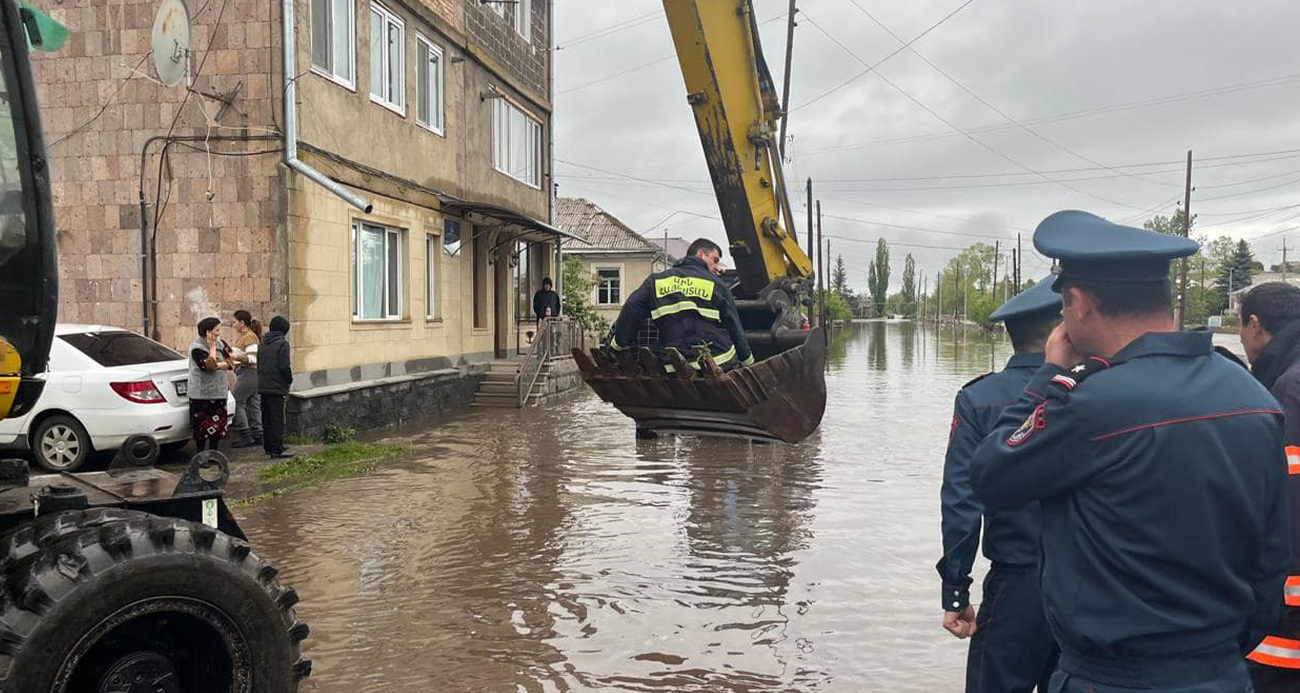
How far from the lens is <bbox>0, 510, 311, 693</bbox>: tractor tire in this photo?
296cm

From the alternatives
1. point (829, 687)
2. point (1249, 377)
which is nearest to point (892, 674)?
point (829, 687)

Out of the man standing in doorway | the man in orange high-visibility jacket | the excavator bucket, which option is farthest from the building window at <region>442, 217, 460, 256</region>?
the man in orange high-visibility jacket

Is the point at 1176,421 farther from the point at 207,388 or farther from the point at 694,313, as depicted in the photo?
the point at 207,388

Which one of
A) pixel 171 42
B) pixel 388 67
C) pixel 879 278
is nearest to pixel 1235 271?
pixel 879 278

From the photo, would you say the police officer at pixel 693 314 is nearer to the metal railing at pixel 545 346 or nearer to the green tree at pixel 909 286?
the metal railing at pixel 545 346

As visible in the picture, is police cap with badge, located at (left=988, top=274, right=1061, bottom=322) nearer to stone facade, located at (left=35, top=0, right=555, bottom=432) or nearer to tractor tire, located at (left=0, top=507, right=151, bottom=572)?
tractor tire, located at (left=0, top=507, right=151, bottom=572)

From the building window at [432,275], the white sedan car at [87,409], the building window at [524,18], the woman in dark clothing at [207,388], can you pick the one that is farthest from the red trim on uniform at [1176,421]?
the building window at [524,18]

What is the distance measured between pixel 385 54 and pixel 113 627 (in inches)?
513

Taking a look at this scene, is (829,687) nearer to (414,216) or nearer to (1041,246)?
(1041,246)

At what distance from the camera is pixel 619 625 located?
552cm

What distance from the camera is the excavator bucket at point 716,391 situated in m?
8.12

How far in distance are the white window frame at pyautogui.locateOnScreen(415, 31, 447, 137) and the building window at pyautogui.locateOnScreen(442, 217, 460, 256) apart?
1512mm

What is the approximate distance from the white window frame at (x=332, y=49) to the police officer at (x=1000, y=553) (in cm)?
1113

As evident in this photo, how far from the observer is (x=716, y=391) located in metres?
8.12
